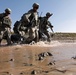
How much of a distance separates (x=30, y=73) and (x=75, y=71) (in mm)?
675

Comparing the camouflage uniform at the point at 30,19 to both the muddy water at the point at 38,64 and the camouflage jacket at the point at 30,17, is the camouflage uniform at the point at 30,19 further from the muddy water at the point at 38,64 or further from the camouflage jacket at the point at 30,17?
the muddy water at the point at 38,64

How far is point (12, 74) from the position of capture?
3564 mm

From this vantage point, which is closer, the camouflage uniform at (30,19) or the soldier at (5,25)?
the soldier at (5,25)

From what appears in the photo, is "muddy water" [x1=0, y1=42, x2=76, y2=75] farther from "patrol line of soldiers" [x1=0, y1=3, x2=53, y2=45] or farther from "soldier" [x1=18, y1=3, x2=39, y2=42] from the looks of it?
"soldier" [x1=18, y1=3, x2=39, y2=42]

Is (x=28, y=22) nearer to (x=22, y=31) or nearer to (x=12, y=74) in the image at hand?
(x=22, y=31)

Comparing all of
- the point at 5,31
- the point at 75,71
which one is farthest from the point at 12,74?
the point at 5,31

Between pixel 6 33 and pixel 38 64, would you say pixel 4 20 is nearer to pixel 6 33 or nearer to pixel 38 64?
pixel 6 33

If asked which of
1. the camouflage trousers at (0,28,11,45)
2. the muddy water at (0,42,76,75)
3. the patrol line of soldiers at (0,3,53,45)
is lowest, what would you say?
the muddy water at (0,42,76,75)

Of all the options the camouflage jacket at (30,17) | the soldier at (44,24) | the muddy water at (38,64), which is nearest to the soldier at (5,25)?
the camouflage jacket at (30,17)

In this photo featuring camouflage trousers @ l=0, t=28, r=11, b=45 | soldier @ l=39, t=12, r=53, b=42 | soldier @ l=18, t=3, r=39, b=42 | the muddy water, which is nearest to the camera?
the muddy water

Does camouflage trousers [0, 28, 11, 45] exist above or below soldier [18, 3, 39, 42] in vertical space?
below

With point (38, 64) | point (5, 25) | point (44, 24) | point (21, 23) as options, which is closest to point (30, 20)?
point (21, 23)

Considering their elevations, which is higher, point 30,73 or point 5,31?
point 5,31

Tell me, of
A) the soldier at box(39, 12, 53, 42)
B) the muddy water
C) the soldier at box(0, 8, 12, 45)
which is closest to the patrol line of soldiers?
the soldier at box(0, 8, 12, 45)
